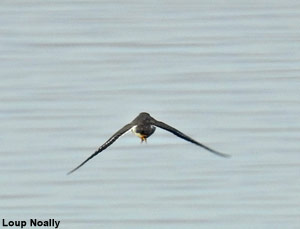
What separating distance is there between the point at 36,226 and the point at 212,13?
9938mm

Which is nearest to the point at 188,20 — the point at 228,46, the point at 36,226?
the point at 228,46

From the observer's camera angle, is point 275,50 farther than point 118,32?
No

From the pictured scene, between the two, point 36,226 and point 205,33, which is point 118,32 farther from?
point 36,226

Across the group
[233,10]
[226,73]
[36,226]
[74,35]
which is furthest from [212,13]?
[36,226]

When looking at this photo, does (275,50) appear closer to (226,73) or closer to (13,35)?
(226,73)

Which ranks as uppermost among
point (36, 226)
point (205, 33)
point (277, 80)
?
point (205, 33)

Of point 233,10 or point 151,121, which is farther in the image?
point 233,10

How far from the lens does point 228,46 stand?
68.1ft

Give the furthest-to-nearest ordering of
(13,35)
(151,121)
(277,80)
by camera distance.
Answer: (13,35) → (277,80) → (151,121)

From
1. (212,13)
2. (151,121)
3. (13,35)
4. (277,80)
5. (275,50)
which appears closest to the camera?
(151,121)

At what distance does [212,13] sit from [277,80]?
4.86m

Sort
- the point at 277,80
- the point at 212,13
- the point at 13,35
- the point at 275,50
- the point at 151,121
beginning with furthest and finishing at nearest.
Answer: the point at 212,13
the point at 13,35
the point at 275,50
the point at 277,80
the point at 151,121

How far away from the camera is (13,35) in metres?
21.7

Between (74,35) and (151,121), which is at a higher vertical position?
(74,35)
